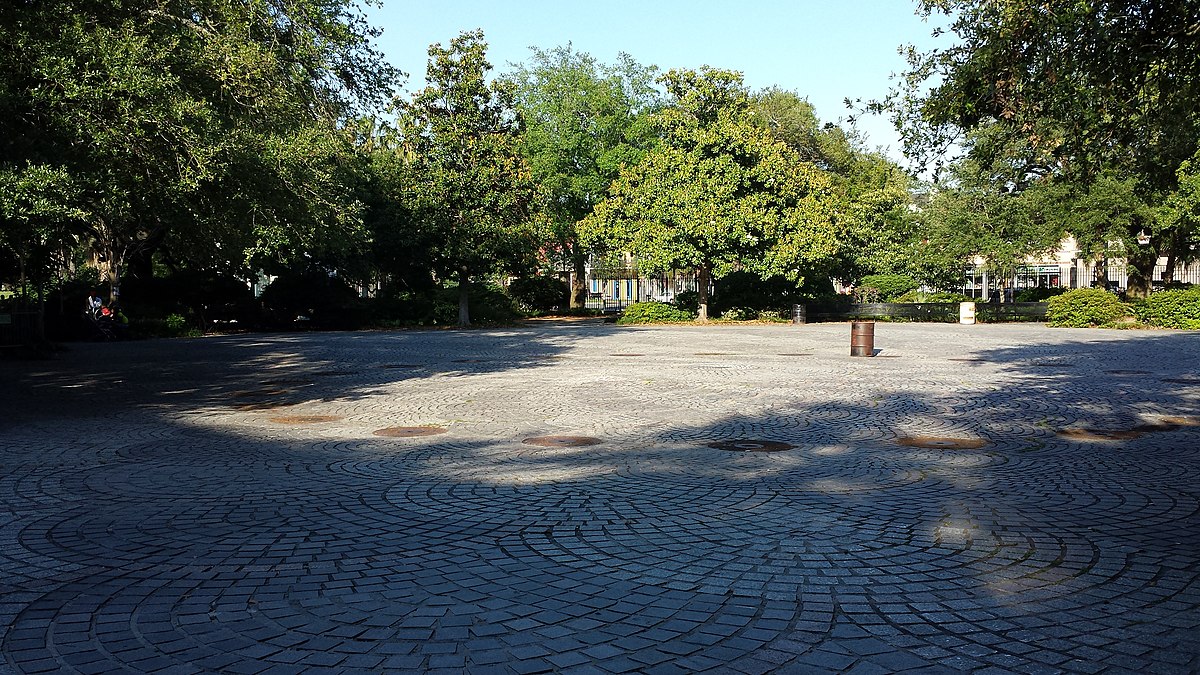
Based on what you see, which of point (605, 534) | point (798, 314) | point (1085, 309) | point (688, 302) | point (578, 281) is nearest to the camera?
point (605, 534)

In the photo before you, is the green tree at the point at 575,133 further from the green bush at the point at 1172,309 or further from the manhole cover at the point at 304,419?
the manhole cover at the point at 304,419

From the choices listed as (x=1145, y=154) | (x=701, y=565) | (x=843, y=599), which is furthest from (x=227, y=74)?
(x=1145, y=154)

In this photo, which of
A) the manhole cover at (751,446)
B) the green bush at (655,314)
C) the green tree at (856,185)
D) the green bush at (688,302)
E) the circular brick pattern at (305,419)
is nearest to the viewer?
the manhole cover at (751,446)

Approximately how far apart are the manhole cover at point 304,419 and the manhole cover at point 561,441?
290 cm

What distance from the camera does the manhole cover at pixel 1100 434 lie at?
861cm

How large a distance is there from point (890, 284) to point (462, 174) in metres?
22.5

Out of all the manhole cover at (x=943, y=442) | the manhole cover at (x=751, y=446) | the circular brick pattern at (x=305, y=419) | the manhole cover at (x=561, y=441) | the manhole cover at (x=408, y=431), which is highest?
the circular brick pattern at (x=305, y=419)

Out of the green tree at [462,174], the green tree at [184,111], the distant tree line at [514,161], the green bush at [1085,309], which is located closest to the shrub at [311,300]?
the distant tree line at [514,161]

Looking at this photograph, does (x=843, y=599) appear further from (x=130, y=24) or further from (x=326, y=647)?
(x=130, y=24)

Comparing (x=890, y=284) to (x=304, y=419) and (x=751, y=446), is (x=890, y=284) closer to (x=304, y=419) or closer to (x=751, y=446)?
(x=751, y=446)

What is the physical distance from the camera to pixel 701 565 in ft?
15.0

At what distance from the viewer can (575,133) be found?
4516 cm

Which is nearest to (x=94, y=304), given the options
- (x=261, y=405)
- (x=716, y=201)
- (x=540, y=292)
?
(x=261, y=405)

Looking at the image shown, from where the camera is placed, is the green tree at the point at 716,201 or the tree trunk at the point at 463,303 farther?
the tree trunk at the point at 463,303
